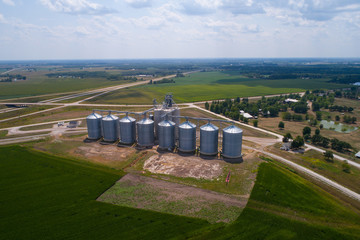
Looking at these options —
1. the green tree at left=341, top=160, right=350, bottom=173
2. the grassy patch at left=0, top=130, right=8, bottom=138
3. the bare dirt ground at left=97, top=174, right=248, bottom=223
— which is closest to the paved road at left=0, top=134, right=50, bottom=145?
the grassy patch at left=0, top=130, right=8, bottom=138

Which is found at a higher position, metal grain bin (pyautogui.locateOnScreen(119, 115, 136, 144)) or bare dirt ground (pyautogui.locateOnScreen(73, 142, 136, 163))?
metal grain bin (pyautogui.locateOnScreen(119, 115, 136, 144))

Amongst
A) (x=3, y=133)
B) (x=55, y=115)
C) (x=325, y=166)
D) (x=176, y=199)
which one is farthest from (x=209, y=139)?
(x=55, y=115)

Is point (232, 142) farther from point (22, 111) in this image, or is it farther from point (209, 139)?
point (22, 111)

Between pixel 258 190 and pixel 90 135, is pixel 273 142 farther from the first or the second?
pixel 90 135

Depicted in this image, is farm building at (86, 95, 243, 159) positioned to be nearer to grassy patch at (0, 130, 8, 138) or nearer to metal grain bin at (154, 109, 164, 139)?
metal grain bin at (154, 109, 164, 139)

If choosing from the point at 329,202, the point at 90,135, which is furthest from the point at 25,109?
the point at 329,202

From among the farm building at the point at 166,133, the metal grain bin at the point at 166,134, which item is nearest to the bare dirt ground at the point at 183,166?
the farm building at the point at 166,133
